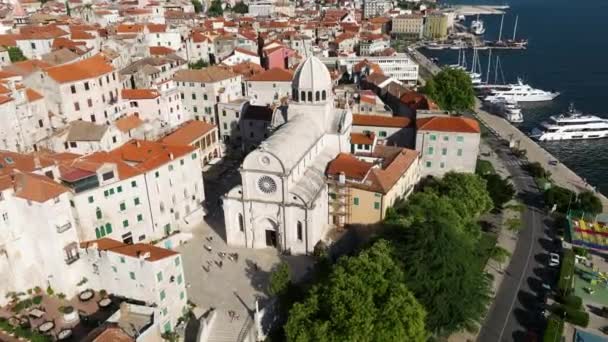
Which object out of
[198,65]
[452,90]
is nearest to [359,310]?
[452,90]

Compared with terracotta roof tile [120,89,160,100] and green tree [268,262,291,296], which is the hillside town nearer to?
terracotta roof tile [120,89,160,100]

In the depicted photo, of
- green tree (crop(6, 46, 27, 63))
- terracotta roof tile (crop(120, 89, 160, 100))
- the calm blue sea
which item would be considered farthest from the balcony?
the calm blue sea

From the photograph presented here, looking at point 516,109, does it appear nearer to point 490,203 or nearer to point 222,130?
point 490,203

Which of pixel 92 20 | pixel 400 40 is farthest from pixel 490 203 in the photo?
pixel 400 40

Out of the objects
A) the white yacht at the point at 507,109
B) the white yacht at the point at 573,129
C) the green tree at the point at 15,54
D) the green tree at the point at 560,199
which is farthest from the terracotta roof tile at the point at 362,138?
the green tree at the point at 15,54

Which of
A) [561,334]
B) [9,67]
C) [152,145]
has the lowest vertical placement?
[561,334]

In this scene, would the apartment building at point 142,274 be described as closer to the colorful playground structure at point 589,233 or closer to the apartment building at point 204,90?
the apartment building at point 204,90
